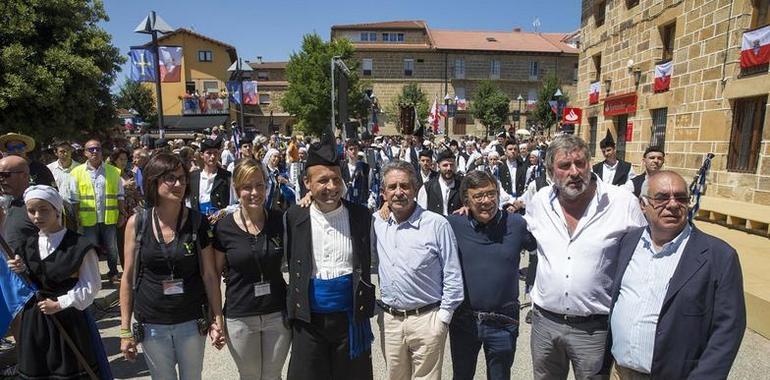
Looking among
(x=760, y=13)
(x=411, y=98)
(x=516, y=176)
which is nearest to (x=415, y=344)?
(x=516, y=176)

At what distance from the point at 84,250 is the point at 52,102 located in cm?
865

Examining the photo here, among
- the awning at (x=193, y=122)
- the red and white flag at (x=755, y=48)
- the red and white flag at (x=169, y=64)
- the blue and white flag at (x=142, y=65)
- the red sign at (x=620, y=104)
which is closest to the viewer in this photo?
the red and white flag at (x=755, y=48)

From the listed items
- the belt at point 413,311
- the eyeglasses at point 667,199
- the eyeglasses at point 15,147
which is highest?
the eyeglasses at point 15,147

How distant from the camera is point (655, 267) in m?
2.05

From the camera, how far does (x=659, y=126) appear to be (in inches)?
469

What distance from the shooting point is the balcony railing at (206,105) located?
36.8 meters

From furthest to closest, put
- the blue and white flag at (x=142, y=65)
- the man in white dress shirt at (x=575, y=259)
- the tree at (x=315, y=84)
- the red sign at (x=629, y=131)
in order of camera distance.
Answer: the tree at (x=315, y=84)
the red sign at (x=629, y=131)
the blue and white flag at (x=142, y=65)
the man in white dress shirt at (x=575, y=259)

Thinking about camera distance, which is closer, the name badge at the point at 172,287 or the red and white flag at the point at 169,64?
the name badge at the point at 172,287

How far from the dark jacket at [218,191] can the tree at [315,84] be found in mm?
28055

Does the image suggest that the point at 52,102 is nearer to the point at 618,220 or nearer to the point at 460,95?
the point at 618,220

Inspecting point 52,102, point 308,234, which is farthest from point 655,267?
point 52,102

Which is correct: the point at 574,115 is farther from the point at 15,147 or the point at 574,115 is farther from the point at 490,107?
the point at 490,107

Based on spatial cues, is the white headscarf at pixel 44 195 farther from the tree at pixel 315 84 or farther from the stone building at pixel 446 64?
the stone building at pixel 446 64

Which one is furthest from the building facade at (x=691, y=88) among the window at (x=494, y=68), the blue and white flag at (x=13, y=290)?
the window at (x=494, y=68)
